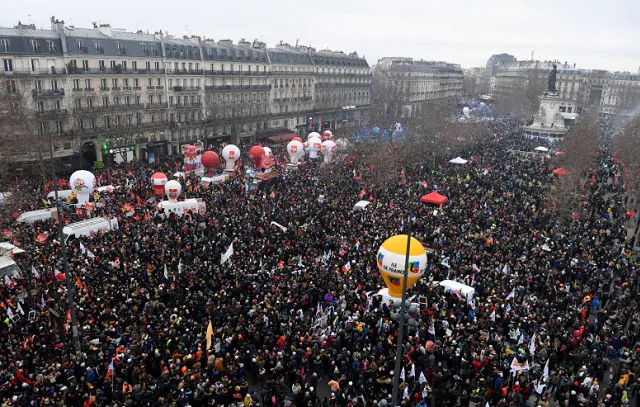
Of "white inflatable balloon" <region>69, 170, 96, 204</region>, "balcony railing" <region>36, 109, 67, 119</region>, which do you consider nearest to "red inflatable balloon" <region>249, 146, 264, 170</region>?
"white inflatable balloon" <region>69, 170, 96, 204</region>

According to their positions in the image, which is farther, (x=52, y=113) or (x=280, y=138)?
(x=280, y=138)

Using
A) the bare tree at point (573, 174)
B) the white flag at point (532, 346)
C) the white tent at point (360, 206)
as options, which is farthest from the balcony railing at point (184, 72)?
the white flag at point (532, 346)

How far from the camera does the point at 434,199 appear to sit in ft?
109

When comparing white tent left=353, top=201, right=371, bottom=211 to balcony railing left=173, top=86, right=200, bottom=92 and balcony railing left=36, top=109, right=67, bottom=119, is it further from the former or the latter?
balcony railing left=173, top=86, right=200, bottom=92

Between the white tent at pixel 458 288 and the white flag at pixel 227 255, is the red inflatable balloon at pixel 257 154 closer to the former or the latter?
the white flag at pixel 227 255

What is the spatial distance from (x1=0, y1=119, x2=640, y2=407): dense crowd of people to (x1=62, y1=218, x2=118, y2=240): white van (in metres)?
0.77

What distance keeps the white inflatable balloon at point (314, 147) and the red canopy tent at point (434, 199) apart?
64.0 feet

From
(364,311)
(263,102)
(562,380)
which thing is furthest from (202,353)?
(263,102)

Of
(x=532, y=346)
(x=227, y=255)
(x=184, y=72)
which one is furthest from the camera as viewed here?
(x=184, y=72)

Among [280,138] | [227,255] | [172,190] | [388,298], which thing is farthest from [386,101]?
[388,298]

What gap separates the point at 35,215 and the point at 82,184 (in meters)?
3.91

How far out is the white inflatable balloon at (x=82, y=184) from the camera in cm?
3213

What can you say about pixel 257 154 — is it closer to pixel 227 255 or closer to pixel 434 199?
pixel 434 199

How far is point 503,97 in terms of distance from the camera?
12475cm
